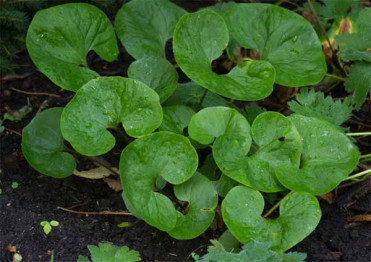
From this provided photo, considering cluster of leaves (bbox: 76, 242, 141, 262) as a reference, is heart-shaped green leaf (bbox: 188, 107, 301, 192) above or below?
above

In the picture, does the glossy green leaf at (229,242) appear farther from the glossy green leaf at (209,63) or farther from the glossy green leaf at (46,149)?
the glossy green leaf at (46,149)

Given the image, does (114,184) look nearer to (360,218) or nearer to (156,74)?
(156,74)

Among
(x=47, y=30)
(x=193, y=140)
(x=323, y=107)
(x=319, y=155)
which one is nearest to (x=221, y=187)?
(x=193, y=140)

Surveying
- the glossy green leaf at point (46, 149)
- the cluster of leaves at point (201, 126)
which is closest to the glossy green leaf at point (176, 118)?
the cluster of leaves at point (201, 126)

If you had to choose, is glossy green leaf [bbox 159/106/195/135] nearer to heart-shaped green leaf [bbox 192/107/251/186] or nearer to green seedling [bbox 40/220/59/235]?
heart-shaped green leaf [bbox 192/107/251/186]

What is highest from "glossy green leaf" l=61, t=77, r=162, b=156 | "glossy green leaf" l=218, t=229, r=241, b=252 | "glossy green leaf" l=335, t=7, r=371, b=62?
"glossy green leaf" l=335, t=7, r=371, b=62

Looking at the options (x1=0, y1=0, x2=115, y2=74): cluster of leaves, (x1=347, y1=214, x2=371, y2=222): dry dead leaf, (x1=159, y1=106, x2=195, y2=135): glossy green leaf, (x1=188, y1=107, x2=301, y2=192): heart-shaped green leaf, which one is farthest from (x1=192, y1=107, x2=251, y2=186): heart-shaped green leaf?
(x1=0, y1=0, x2=115, y2=74): cluster of leaves
